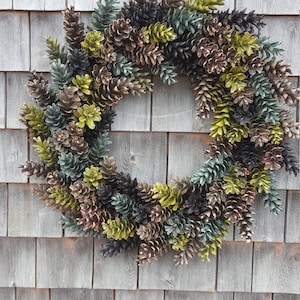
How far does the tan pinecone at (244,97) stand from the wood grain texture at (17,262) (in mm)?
685

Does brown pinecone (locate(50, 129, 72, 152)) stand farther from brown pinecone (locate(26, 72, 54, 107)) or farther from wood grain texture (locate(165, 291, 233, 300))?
wood grain texture (locate(165, 291, 233, 300))

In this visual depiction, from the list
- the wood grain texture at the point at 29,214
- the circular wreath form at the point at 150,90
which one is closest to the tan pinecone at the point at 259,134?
the circular wreath form at the point at 150,90

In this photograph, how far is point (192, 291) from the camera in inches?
51.8

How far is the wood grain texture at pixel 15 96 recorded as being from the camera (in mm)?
1210

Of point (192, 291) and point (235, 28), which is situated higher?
point (235, 28)

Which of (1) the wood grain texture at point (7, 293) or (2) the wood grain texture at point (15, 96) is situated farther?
(1) the wood grain texture at point (7, 293)

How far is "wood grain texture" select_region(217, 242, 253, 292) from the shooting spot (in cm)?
129

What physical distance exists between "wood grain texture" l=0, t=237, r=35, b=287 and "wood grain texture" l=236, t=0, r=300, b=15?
854 millimetres

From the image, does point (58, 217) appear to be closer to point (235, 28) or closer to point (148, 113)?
point (148, 113)

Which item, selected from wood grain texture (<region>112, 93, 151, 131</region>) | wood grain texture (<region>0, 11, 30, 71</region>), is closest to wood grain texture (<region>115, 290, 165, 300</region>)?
wood grain texture (<region>112, 93, 151, 131</region>)

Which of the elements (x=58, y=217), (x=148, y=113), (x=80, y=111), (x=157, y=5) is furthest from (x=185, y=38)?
A: (x=58, y=217)

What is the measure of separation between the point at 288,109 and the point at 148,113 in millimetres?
363

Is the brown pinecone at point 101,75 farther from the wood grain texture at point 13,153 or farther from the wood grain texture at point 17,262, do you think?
the wood grain texture at point 17,262

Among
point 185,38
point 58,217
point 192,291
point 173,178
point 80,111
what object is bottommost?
point 192,291
